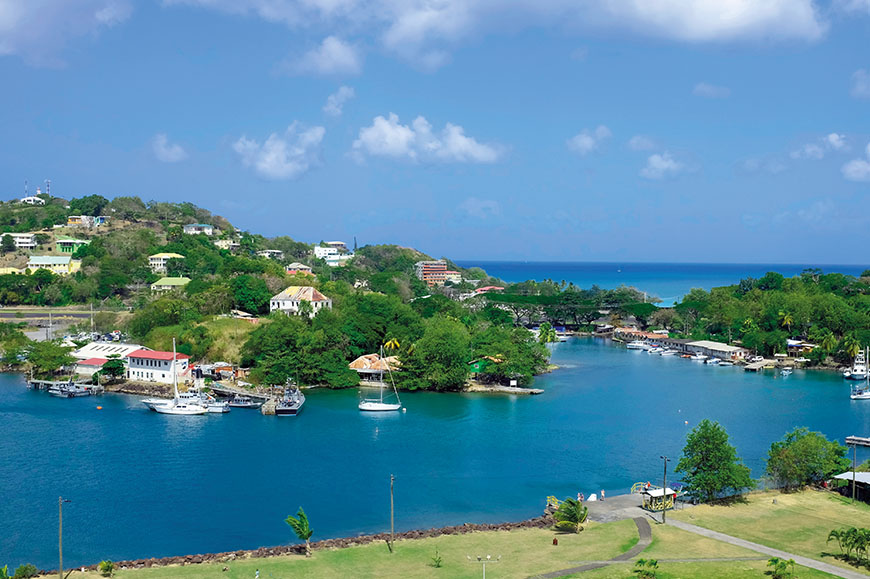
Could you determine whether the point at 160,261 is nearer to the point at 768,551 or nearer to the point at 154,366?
the point at 154,366

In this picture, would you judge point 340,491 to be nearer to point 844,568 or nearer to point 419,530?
point 419,530

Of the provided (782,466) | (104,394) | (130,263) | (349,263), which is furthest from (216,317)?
(349,263)

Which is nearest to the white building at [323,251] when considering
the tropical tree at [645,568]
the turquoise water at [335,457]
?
the turquoise water at [335,457]

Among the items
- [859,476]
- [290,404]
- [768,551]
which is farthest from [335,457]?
[859,476]

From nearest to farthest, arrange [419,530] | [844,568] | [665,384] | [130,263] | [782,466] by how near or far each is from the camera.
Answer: [844,568] → [419,530] → [782,466] → [665,384] → [130,263]

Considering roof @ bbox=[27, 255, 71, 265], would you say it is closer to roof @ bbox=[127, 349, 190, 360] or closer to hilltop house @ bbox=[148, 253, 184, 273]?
hilltop house @ bbox=[148, 253, 184, 273]

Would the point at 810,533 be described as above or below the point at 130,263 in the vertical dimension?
below

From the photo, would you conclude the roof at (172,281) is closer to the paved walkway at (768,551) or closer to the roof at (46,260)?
the roof at (46,260)
